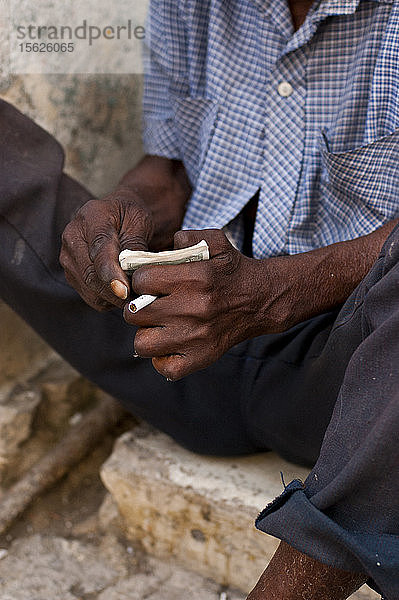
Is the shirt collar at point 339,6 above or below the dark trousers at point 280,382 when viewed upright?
above

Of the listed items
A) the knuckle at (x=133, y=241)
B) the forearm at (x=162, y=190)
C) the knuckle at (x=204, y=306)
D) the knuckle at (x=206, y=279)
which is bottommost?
the forearm at (x=162, y=190)

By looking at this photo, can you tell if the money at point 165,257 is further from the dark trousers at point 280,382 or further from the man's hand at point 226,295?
the dark trousers at point 280,382

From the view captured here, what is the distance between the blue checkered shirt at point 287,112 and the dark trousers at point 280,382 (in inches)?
9.8

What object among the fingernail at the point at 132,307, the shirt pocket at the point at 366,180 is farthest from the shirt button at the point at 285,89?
the fingernail at the point at 132,307

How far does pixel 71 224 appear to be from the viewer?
1125 millimetres

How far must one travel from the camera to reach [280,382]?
3.55ft

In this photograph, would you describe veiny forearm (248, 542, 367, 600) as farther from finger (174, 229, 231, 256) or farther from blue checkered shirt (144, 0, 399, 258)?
blue checkered shirt (144, 0, 399, 258)

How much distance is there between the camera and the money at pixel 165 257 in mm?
891

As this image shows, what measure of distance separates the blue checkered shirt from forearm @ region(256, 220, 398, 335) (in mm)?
144

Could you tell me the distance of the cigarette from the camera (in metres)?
0.86

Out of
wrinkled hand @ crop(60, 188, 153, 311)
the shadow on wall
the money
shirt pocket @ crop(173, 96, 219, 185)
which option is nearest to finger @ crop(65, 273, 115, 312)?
wrinkled hand @ crop(60, 188, 153, 311)

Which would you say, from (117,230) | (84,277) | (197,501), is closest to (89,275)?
(84,277)

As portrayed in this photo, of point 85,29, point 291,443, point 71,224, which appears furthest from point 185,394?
point 85,29

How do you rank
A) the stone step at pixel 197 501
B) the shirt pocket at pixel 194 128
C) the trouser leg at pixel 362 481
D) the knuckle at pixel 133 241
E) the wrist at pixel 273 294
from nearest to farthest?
the trouser leg at pixel 362 481
the wrist at pixel 273 294
the knuckle at pixel 133 241
the stone step at pixel 197 501
the shirt pocket at pixel 194 128
